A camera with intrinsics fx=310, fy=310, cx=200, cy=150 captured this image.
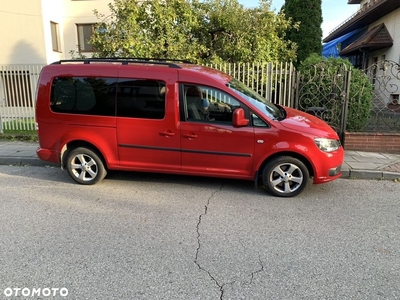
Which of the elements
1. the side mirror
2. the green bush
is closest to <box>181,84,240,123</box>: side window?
the side mirror

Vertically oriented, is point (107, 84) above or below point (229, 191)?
above

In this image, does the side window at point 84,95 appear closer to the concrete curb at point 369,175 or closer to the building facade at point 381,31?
the concrete curb at point 369,175

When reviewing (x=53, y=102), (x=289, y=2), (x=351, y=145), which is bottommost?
(x=351, y=145)

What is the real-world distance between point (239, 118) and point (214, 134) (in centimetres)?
46

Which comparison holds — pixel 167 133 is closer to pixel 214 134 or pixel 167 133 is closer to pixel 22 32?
pixel 214 134

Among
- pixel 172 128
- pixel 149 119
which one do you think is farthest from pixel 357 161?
pixel 149 119

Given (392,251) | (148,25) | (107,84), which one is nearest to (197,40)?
(148,25)

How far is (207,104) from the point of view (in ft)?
15.7

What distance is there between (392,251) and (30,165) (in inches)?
258

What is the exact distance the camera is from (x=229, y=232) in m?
3.63

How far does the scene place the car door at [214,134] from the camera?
15.4 feet

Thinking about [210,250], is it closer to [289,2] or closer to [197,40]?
[197,40]

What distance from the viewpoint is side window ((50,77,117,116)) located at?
16.5 feet

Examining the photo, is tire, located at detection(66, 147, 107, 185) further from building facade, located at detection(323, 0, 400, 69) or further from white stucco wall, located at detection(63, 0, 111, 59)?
building facade, located at detection(323, 0, 400, 69)
